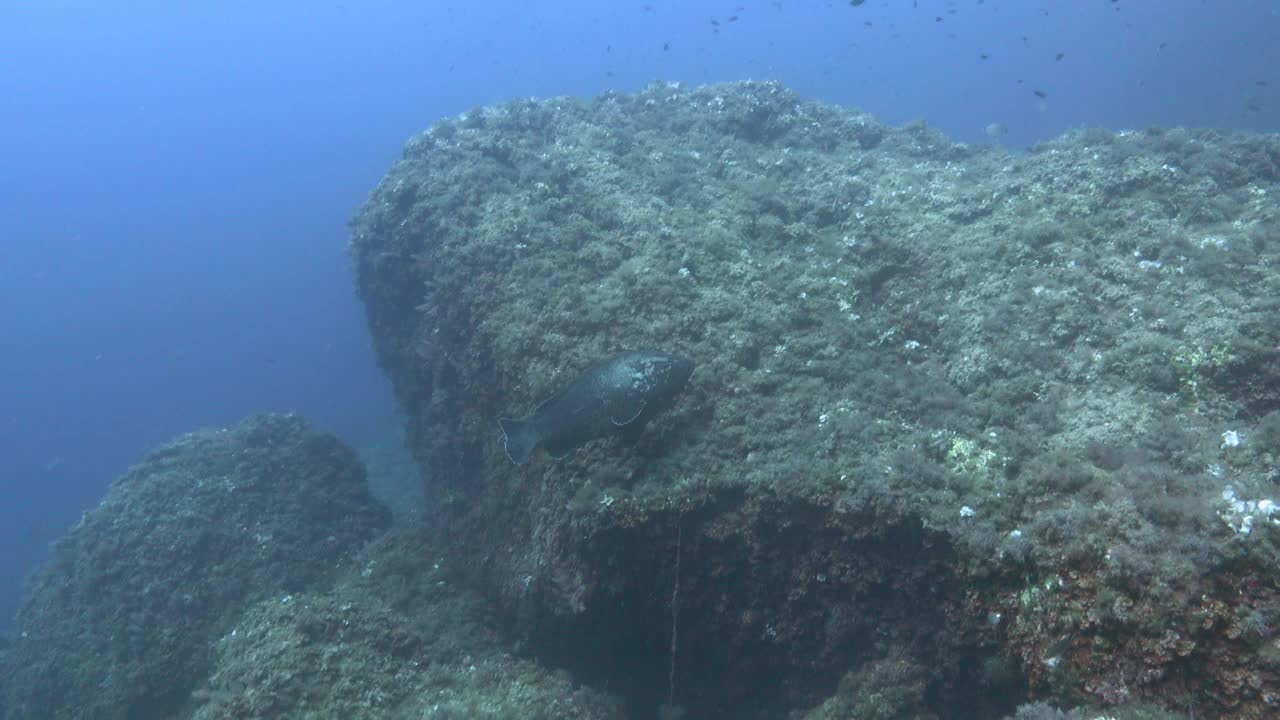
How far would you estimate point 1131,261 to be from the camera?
7.19 m

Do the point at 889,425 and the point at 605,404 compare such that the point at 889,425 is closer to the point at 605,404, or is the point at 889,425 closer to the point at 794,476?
the point at 794,476

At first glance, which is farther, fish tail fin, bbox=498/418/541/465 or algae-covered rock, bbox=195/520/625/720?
fish tail fin, bbox=498/418/541/465

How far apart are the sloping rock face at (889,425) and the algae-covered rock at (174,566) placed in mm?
3349

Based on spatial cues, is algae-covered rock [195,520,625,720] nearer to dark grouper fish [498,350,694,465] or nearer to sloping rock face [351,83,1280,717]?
sloping rock face [351,83,1280,717]

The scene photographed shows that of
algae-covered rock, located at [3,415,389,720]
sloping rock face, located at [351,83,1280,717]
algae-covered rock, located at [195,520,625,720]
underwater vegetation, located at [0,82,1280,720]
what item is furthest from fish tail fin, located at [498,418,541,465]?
algae-covered rock, located at [3,415,389,720]

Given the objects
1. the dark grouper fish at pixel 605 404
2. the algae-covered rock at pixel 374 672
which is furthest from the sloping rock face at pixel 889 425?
the algae-covered rock at pixel 374 672

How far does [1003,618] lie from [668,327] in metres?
4.72

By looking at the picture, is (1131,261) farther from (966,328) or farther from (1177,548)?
(1177,548)

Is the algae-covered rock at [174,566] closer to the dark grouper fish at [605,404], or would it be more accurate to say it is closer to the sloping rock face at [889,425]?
the sloping rock face at [889,425]

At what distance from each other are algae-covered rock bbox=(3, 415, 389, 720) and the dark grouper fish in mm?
6440

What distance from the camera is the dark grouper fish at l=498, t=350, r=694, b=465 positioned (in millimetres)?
6758

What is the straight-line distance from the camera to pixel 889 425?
632 centimetres

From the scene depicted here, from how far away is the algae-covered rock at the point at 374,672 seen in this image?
20.3 feet

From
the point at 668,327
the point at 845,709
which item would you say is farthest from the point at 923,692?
the point at 668,327
